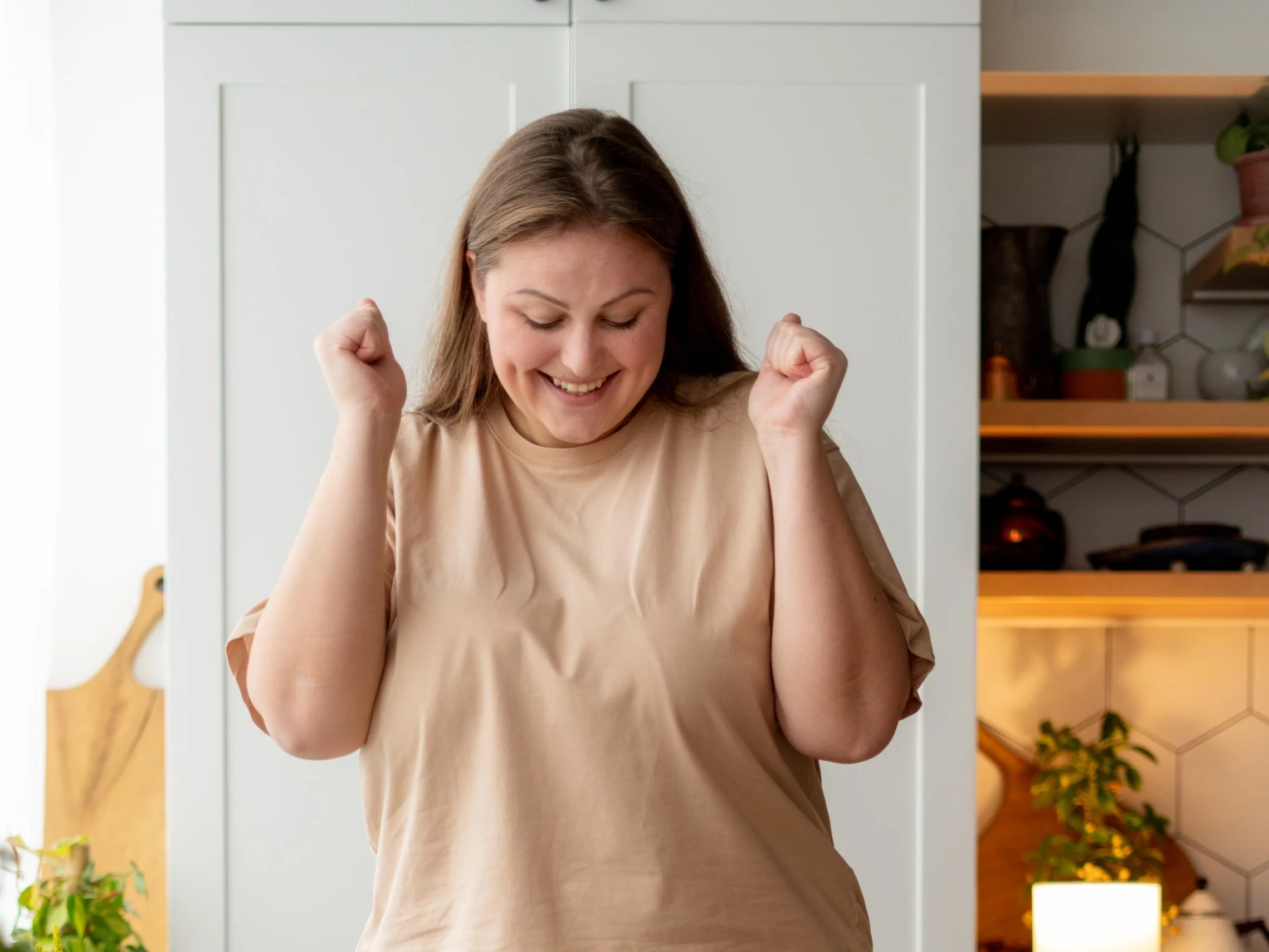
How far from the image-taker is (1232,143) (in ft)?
6.12

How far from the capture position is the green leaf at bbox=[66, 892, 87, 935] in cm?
152

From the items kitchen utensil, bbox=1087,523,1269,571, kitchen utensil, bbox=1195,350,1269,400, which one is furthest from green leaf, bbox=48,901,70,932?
kitchen utensil, bbox=1195,350,1269,400

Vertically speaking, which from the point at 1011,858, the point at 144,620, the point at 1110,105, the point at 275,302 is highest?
the point at 1110,105

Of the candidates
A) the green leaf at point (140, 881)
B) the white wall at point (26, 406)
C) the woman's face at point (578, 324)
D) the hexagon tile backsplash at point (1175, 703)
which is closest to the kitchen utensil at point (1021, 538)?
the hexagon tile backsplash at point (1175, 703)

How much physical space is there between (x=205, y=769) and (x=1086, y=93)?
1.62 m

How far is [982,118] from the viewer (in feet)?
6.22

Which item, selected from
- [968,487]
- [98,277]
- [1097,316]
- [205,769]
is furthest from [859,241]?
[98,277]

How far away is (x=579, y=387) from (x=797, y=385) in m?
0.16

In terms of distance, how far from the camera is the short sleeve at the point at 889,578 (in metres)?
0.91

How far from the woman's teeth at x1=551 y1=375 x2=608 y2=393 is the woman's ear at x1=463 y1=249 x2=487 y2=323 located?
88 mm

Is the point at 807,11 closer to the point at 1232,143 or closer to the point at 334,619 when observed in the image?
the point at 1232,143

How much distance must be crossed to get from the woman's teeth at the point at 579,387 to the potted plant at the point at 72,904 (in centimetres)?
108

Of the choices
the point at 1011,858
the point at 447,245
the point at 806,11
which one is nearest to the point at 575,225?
the point at 447,245

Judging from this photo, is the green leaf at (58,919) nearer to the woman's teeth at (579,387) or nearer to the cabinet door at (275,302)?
the cabinet door at (275,302)
